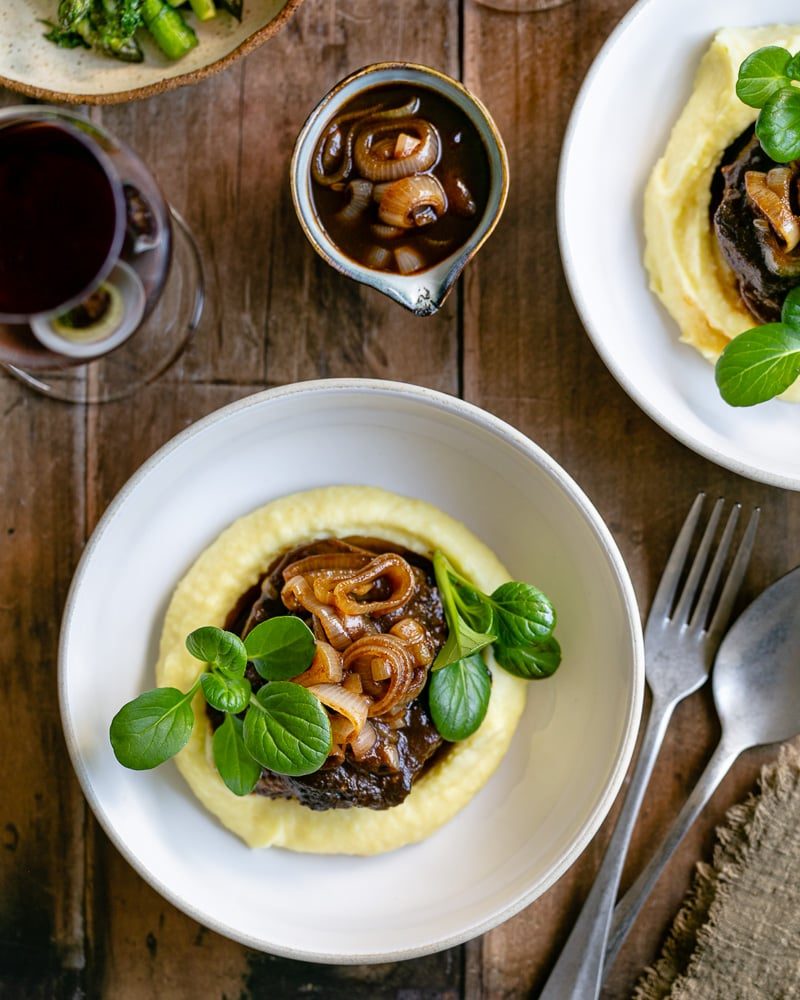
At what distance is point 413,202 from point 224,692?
1404 millimetres

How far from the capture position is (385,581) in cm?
277

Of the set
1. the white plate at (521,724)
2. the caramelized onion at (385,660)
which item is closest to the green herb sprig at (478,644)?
the caramelized onion at (385,660)

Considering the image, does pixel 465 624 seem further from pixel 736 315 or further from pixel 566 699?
pixel 736 315

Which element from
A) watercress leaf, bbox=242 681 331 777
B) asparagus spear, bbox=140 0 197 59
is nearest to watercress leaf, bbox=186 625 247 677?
watercress leaf, bbox=242 681 331 777

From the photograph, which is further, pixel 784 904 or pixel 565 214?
pixel 784 904

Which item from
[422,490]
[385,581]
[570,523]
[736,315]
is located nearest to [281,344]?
[422,490]

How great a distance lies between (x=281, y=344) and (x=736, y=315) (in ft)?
4.54

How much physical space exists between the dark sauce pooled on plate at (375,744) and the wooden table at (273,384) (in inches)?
22.9

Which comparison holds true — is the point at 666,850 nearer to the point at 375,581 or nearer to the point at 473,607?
the point at 473,607

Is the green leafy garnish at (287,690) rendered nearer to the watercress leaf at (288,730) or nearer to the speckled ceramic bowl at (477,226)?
the watercress leaf at (288,730)

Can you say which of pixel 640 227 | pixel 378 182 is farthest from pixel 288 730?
pixel 640 227

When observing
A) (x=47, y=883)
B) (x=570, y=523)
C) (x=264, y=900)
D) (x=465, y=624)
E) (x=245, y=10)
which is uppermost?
(x=245, y=10)

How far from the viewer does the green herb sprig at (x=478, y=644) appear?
2635 millimetres

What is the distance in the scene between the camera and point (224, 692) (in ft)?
8.29
